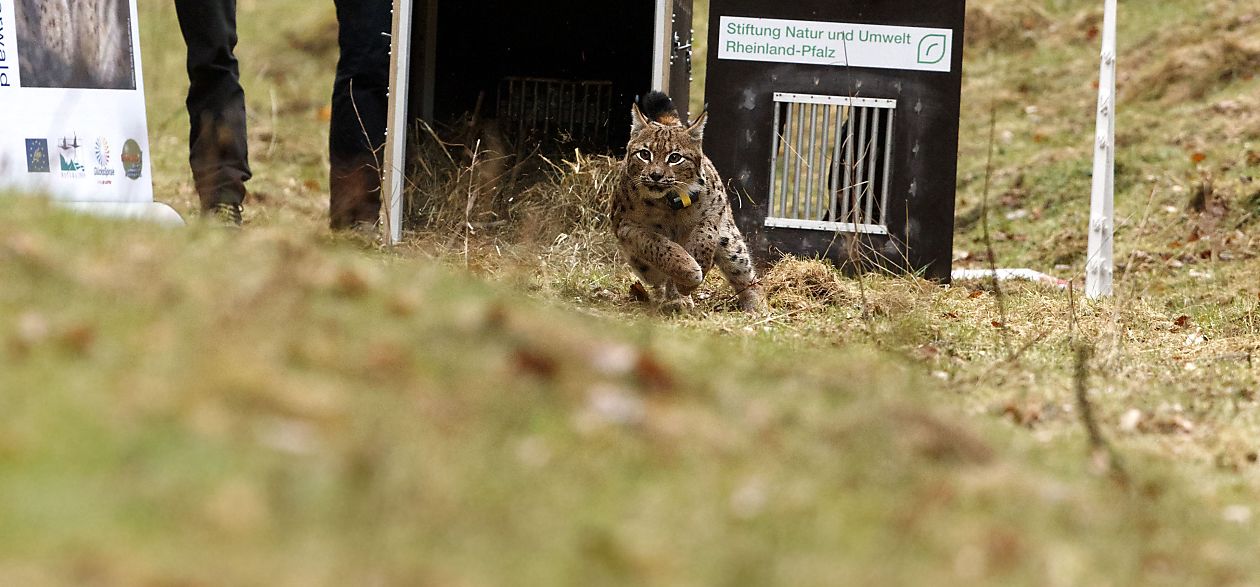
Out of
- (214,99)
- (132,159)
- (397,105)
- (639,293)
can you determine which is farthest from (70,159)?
(639,293)

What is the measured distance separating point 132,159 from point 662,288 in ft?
8.78

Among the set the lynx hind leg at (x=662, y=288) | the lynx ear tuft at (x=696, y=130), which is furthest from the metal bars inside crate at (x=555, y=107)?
→ the lynx hind leg at (x=662, y=288)

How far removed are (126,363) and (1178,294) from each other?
706cm

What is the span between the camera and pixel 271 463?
2822 millimetres

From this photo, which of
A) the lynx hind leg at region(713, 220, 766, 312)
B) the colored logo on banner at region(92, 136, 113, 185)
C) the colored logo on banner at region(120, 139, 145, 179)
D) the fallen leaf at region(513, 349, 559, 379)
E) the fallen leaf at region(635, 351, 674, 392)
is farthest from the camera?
the lynx hind leg at region(713, 220, 766, 312)

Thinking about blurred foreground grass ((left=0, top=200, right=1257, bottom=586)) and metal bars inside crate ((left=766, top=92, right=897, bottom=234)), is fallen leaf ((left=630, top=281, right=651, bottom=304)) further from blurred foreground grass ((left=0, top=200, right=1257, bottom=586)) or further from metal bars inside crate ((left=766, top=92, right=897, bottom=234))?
blurred foreground grass ((left=0, top=200, right=1257, bottom=586))

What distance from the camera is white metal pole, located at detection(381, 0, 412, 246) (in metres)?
8.11

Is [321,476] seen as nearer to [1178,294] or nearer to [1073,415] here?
[1073,415]

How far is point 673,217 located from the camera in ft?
24.2

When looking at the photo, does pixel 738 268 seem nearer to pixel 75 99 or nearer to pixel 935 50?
pixel 935 50

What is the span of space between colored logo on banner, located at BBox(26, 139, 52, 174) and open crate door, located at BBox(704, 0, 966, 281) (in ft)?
12.3

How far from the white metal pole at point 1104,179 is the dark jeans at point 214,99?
480 centimetres

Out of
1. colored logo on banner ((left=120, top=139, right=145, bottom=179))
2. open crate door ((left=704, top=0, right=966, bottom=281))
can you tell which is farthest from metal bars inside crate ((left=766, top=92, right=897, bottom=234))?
colored logo on banner ((left=120, top=139, right=145, bottom=179))

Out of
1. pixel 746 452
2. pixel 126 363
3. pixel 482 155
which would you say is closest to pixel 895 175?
pixel 482 155
